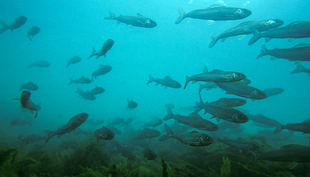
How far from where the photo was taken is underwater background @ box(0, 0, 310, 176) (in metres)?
3.79

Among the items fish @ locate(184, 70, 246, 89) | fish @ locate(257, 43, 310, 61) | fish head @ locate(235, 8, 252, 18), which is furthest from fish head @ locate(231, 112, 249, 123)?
fish head @ locate(235, 8, 252, 18)

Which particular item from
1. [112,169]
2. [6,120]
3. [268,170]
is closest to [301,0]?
[268,170]

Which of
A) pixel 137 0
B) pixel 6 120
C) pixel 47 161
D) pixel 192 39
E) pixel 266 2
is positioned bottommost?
pixel 6 120

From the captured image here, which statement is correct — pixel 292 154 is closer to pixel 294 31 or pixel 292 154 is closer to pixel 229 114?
pixel 229 114

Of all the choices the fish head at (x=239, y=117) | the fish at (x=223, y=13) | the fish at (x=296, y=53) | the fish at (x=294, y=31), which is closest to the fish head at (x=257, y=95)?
the fish head at (x=239, y=117)

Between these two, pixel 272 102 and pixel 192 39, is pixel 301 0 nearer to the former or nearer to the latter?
pixel 192 39

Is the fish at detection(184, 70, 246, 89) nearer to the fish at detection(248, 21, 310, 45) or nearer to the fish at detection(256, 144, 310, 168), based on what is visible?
the fish at detection(256, 144, 310, 168)

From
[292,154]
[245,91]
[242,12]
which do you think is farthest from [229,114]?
[242,12]

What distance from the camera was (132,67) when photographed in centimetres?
9200

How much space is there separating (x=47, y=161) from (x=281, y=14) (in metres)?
51.8

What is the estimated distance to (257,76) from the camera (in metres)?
74.4

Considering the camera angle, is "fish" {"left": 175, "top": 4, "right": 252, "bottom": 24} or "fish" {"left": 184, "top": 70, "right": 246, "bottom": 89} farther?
A: "fish" {"left": 175, "top": 4, "right": 252, "bottom": 24}

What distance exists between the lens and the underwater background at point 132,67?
12.4 feet

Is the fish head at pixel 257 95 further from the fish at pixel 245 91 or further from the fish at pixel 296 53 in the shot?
the fish at pixel 296 53
